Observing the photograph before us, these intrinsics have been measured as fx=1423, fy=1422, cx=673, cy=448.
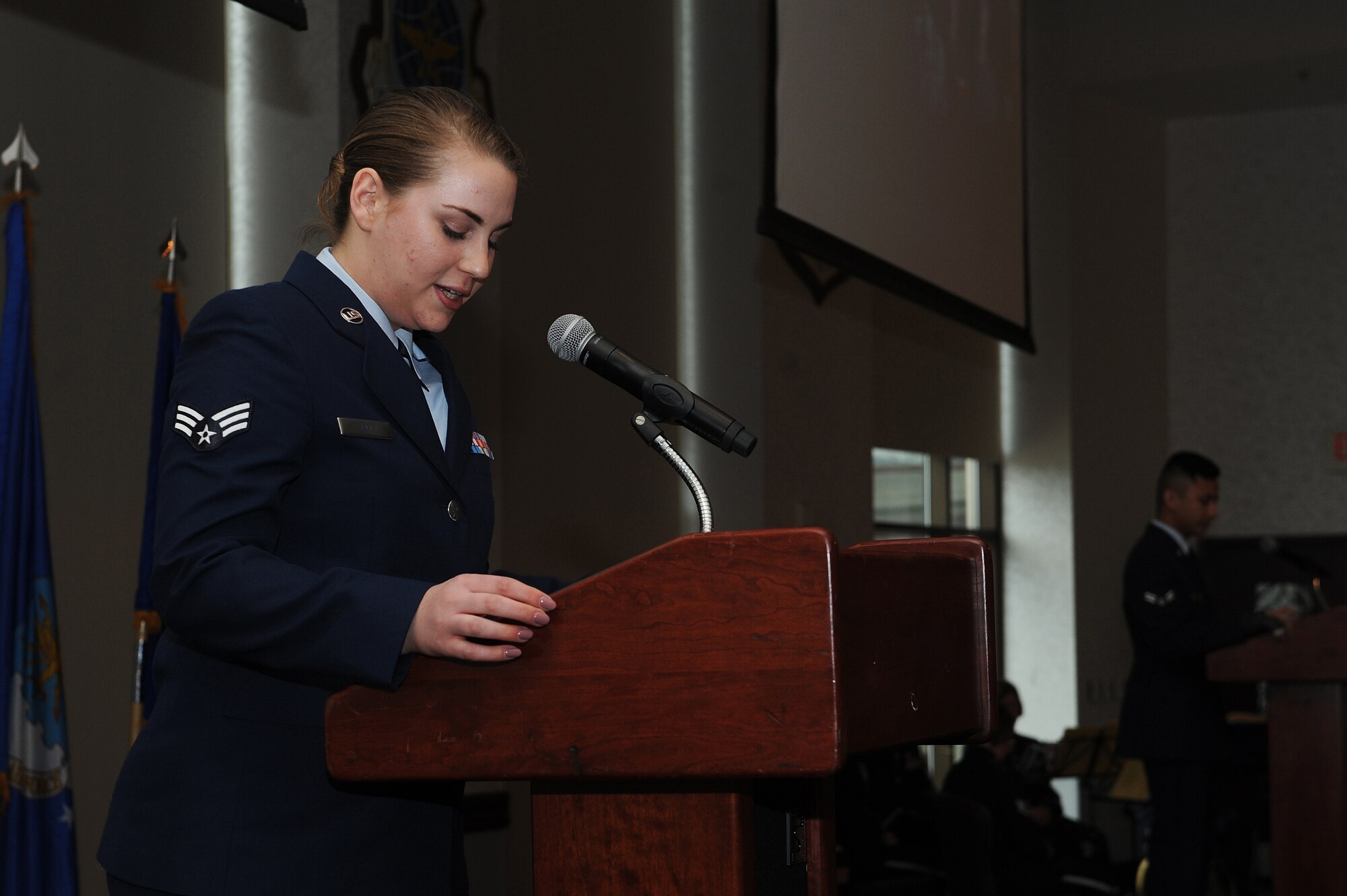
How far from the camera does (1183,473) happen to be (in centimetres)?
495

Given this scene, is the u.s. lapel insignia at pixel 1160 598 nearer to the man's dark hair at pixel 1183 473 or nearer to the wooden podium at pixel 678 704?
the man's dark hair at pixel 1183 473

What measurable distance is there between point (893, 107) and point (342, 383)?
10.7 ft

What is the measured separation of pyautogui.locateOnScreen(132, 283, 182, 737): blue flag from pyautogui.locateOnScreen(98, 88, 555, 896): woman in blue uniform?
154 centimetres

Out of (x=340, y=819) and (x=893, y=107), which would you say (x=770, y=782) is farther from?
(x=893, y=107)

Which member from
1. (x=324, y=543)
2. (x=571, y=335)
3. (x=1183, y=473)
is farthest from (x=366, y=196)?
(x=1183, y=473)

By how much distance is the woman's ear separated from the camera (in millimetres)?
1289

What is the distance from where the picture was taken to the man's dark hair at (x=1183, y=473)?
194 inches

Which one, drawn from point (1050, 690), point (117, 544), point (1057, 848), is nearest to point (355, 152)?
point (117, 544)

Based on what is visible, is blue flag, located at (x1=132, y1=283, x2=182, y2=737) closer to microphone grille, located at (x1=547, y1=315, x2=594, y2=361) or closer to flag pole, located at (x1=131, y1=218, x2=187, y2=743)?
flag pole, located at (x1=131, y1=218, x2=187, y2=743)

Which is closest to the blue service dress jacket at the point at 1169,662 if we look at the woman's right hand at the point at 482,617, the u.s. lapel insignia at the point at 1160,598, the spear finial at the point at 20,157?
the u.s. lapel insignia at the point at 1160,598

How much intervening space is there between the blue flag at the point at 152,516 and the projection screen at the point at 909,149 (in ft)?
4.66

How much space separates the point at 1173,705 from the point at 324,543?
3.91 m

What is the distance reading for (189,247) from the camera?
338 centimetres

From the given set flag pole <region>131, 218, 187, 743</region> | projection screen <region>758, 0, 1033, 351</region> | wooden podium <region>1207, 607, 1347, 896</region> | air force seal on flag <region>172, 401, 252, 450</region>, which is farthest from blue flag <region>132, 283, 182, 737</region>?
wooden podium <region>1207, 607, 1347, 896</region>
